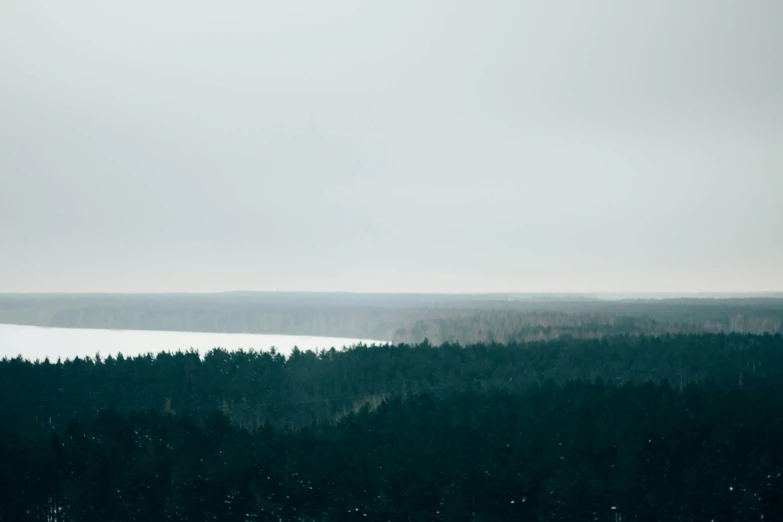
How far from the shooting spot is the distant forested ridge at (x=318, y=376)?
141ft

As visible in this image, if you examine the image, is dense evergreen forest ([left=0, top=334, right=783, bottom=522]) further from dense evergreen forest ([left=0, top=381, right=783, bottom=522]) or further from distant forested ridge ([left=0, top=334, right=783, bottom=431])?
distant forested ridge ([left=0, top=334, right=783, bottom=431])

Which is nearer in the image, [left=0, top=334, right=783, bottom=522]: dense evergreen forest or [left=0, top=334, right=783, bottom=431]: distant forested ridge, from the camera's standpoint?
[left=0, top=334, right=783, bottom=522]: dense evergreen forest

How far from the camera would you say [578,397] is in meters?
37.5

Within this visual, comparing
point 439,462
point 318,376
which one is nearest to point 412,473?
point 439,462

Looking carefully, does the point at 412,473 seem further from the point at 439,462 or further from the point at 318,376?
the point at 318,376

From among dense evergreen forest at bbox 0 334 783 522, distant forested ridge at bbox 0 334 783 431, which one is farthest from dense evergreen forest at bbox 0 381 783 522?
distant forested ridge at bbox 0 334 783 431

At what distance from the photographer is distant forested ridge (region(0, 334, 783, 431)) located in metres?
43.1

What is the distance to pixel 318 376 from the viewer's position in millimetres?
49438

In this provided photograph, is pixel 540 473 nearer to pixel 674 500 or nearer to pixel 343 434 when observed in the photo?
pixel 674 500

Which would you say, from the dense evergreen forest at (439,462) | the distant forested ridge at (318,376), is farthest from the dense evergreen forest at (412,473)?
the distant forested ridge at (318,376)

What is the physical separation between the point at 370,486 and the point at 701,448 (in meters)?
11.6

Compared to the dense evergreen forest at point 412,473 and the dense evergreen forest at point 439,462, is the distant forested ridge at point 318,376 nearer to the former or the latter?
the dense evergreen forest at point 439,462

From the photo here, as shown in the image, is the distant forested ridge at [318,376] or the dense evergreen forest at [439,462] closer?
the dense evergreen forest at [439,462]

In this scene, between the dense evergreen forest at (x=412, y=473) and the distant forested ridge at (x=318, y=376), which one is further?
the distant forested ridge at (x=318, y=376)
